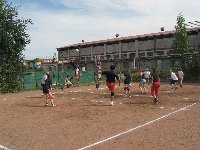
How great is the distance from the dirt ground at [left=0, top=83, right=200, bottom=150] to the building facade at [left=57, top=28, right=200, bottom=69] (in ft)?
103

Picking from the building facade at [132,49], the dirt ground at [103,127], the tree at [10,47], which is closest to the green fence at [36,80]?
the tree at [10,47]

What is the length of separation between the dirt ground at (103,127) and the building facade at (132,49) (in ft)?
103

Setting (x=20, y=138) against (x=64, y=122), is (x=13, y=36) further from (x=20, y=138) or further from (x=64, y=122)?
(x=20, y=138)

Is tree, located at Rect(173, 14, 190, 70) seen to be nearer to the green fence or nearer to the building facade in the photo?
the building facade

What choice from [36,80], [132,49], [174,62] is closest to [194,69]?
[174,62]

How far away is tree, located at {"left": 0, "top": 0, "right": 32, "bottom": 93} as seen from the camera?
3014 cm

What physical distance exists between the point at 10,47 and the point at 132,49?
36.9m

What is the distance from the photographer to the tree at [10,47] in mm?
30141

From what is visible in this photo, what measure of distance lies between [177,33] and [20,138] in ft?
130

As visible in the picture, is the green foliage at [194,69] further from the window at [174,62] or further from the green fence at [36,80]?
the green fence at [36,80]

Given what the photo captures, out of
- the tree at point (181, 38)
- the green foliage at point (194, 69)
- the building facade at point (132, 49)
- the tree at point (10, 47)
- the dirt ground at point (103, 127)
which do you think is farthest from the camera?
the building facade at point (132, 49)

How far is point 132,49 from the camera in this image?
63938 millimetres

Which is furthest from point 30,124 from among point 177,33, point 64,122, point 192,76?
point 177,33

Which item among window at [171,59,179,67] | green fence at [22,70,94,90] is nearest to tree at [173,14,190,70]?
window at [171,59,179,67]
